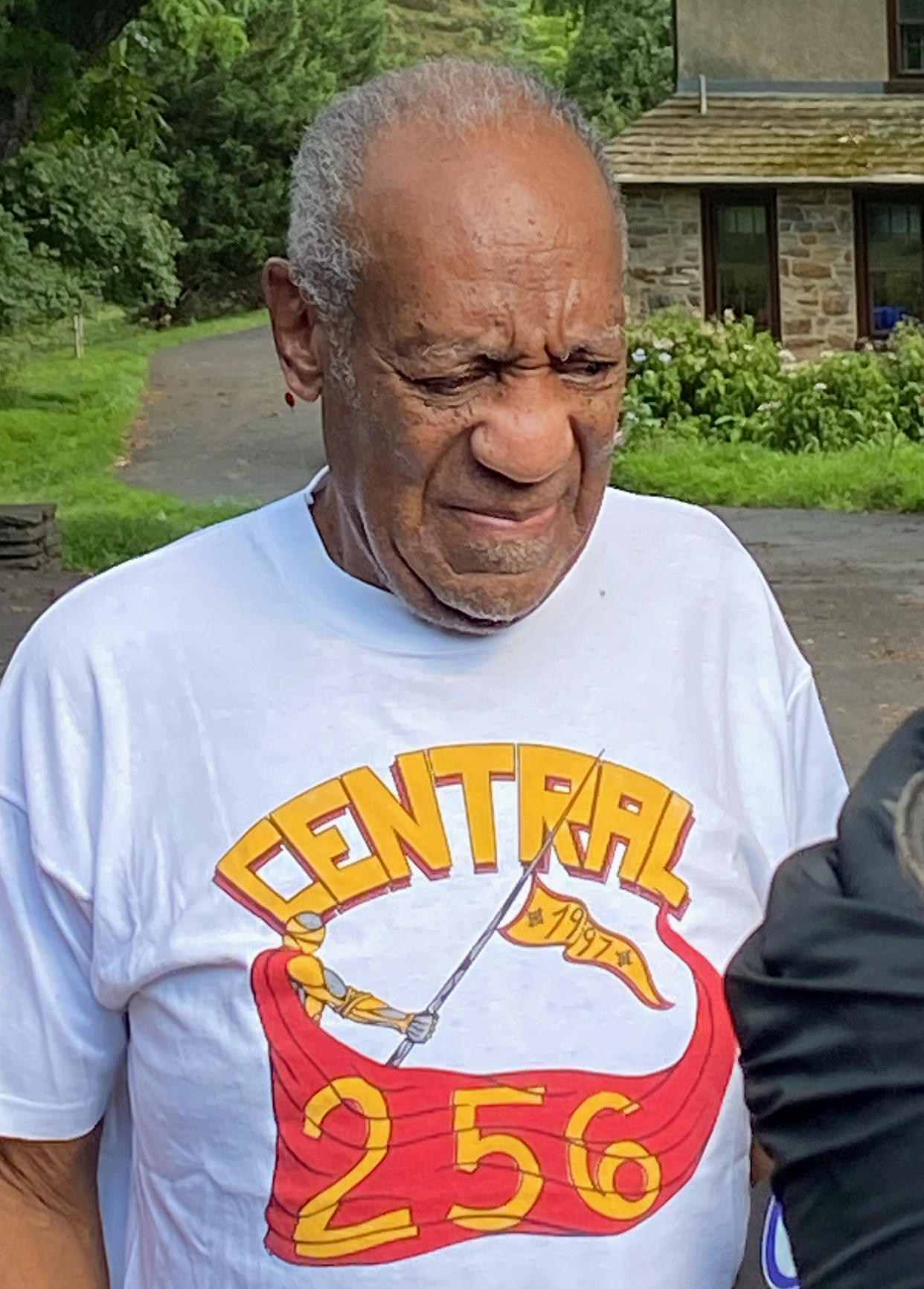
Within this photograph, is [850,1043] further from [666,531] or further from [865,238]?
[865,238]

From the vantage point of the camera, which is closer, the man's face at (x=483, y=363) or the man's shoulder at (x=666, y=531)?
the man's face at (x=483, y=363)

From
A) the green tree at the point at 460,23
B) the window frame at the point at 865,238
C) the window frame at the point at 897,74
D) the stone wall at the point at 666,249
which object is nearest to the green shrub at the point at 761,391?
the stone wall at the point at 666,249

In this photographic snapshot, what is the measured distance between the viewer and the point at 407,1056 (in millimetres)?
1926

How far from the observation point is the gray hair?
6.50 feet

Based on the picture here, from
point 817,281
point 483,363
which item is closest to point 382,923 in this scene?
point 483,363

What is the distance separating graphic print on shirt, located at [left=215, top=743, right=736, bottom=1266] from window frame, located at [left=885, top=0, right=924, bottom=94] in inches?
814

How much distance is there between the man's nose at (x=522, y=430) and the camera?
1958 mm

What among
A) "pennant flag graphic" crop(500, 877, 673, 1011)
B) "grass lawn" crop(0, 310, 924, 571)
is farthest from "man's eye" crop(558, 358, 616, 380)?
"grass lawn" crop(0, 310, 924, 571)

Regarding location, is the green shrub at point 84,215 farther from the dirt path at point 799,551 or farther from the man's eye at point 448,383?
the man's eye at point 448,383

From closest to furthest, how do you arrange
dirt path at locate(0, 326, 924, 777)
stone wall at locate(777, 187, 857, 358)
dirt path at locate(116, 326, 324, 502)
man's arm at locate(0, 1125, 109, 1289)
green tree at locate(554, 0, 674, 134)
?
man's arm at locate(0, 1125, 109, 1289) → dirt path at locate(0, 326, 924, 777) → dirt path at locate(116, 326, 324, 502) → stone wall at locate(777, 187, 857, 358) → green tree at locate(554, 0, 674, 134)

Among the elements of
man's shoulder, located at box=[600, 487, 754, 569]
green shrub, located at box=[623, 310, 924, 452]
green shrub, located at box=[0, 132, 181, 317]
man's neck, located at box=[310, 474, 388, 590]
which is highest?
man's neck, located at box=[310, 474, 388, 590]

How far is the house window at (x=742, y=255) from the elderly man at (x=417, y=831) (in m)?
18.9

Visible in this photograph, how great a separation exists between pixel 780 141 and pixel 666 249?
61.7 inches

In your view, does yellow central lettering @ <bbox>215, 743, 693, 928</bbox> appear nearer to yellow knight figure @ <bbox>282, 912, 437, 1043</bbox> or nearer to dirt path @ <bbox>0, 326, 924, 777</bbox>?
yellow knight figure @ <bbox>282, 912, 437, 1043</bbox>
